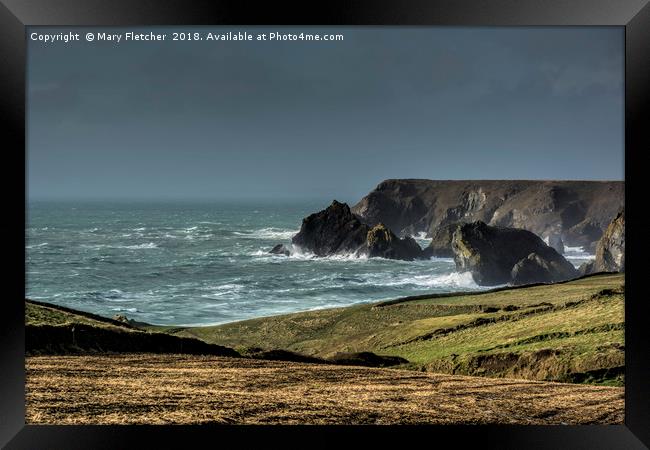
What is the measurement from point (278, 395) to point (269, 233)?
8.13ft

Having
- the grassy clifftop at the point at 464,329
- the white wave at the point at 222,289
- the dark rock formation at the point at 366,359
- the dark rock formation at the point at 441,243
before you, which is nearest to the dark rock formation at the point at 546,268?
the grassy clifftop at the point at 464,329

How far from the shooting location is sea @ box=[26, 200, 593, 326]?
26.0 feet

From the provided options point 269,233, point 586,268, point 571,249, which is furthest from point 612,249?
point 269,233

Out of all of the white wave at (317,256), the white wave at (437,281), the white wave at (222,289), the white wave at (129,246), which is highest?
the white wave at (129,246)

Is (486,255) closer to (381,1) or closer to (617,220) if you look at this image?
(617,220)

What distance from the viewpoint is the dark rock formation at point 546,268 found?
792 centimetres

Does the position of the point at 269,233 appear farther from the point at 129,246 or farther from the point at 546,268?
the point at 546,268

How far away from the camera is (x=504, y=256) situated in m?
8.13

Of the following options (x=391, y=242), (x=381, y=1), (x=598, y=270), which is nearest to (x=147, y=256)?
(x=391, y=242)

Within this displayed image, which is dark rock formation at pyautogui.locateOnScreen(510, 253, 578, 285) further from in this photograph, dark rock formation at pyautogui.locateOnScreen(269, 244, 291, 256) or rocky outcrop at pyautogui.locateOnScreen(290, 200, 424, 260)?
dark rock formation at pyautogui.locateOnScreen(269, 244, 291, 256)

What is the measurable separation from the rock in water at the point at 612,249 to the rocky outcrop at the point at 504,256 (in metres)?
0.41

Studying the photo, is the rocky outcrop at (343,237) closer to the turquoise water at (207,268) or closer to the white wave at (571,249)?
the turquoise water at (207,268)

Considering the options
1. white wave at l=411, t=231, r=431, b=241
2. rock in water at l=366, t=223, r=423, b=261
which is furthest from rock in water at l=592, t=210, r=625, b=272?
rock in water at l=366, t=223, r=423, b=261

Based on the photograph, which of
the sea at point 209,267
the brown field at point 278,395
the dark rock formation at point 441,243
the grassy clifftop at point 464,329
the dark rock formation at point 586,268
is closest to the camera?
the brown field at point 278,395
